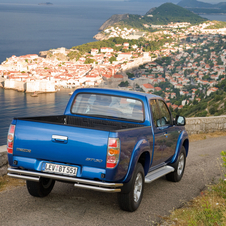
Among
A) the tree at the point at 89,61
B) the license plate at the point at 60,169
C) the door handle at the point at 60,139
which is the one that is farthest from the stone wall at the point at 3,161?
the tree at the point at 89,61

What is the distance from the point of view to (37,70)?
140875 mm

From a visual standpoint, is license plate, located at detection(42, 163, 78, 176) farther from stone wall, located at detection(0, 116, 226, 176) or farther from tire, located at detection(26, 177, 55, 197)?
stone wall, located at detection(0, 116, 226, 176)

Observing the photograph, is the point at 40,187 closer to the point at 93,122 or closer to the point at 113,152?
the point at 93,122

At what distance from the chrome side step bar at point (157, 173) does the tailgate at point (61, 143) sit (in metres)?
1.14

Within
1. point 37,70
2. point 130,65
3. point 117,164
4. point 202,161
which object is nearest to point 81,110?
point 117,164

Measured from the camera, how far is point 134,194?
3992 mm

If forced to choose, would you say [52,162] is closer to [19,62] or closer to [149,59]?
[19,62]

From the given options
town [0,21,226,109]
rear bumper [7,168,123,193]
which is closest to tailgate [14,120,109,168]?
rear bumper [7,168,123,193]

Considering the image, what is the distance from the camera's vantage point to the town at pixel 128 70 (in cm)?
11612

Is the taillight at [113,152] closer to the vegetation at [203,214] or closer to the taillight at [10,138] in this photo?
the vegetation at [203,214]

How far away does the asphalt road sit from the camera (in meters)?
3.64

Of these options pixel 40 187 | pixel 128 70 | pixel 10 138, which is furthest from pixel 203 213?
pixel 128 70

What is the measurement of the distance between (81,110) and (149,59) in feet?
570

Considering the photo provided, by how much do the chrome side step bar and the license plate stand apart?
1.15 metres
